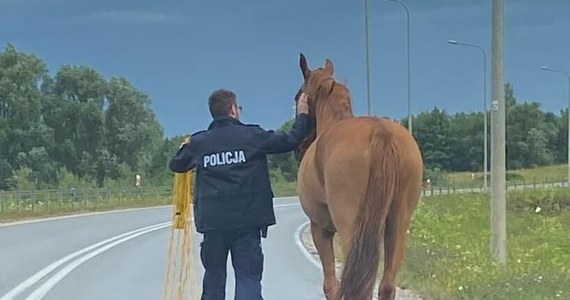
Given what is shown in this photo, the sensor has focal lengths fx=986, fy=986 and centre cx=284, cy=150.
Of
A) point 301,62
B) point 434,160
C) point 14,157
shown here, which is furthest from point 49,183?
point 301,62

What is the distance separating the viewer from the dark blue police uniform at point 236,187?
684 cm

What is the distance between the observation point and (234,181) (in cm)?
684

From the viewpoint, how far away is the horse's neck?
265 inches

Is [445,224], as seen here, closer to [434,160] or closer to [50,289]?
[50,289]

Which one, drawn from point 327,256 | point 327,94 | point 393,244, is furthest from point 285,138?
point 393,244

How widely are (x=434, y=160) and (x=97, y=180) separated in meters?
30.3

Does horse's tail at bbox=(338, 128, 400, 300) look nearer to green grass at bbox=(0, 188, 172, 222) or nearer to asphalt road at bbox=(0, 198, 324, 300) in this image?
asphalt road at bbox=(0, 198, 324, 300)

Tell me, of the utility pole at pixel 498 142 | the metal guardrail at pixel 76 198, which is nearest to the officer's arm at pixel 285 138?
A: the utility pole at pixel 498 142

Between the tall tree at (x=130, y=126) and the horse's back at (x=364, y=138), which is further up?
the tall tree at (x=130, y=126)

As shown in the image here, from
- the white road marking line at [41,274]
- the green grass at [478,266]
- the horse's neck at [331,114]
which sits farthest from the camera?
the white road marking line at [41,274]

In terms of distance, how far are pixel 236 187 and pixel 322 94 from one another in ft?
2.89

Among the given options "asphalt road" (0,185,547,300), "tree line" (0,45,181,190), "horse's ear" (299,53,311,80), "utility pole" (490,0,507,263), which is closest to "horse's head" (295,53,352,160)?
"horse's ear" (299,53,311,80)

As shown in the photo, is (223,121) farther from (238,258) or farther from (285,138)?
(238,258)

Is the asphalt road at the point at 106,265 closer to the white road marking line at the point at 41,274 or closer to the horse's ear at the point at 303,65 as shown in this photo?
the white road marking line at the point at 41,274
